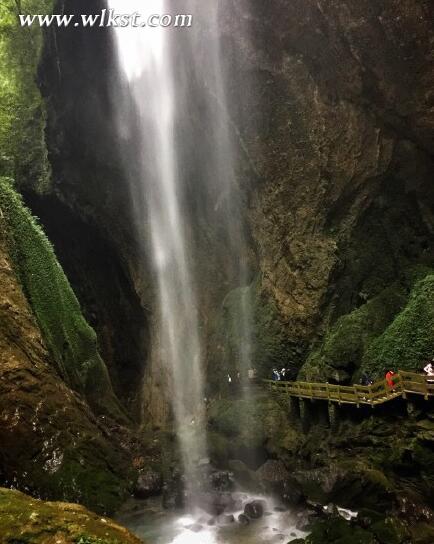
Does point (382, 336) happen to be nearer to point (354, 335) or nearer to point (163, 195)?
point (354, 335)

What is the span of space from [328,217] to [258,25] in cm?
1041

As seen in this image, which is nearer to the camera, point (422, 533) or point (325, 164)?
point (422, 533)

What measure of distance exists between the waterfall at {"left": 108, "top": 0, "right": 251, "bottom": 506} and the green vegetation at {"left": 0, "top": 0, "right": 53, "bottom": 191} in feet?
17.8

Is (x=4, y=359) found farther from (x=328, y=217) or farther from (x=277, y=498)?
(x=328, y=217)

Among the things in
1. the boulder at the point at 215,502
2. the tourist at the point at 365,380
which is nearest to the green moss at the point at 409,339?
the tourist at the point at 365,380

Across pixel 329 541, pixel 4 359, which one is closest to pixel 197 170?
pixel 4 359

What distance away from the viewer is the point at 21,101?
24.4 meters

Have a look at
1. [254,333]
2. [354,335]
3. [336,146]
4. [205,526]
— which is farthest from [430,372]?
[336,146]

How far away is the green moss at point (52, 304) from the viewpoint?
16531mm

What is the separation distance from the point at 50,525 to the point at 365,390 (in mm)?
11967

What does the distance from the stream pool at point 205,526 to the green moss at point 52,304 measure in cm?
558

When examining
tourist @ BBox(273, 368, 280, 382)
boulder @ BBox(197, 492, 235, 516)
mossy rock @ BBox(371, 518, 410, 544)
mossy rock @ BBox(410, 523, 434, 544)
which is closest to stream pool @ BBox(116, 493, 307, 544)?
boulder @ BBox(197, 492, 235, 516)

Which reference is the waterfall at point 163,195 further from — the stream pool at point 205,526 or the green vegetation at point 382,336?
the stream pool at point 205,526

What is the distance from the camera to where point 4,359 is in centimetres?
1295
